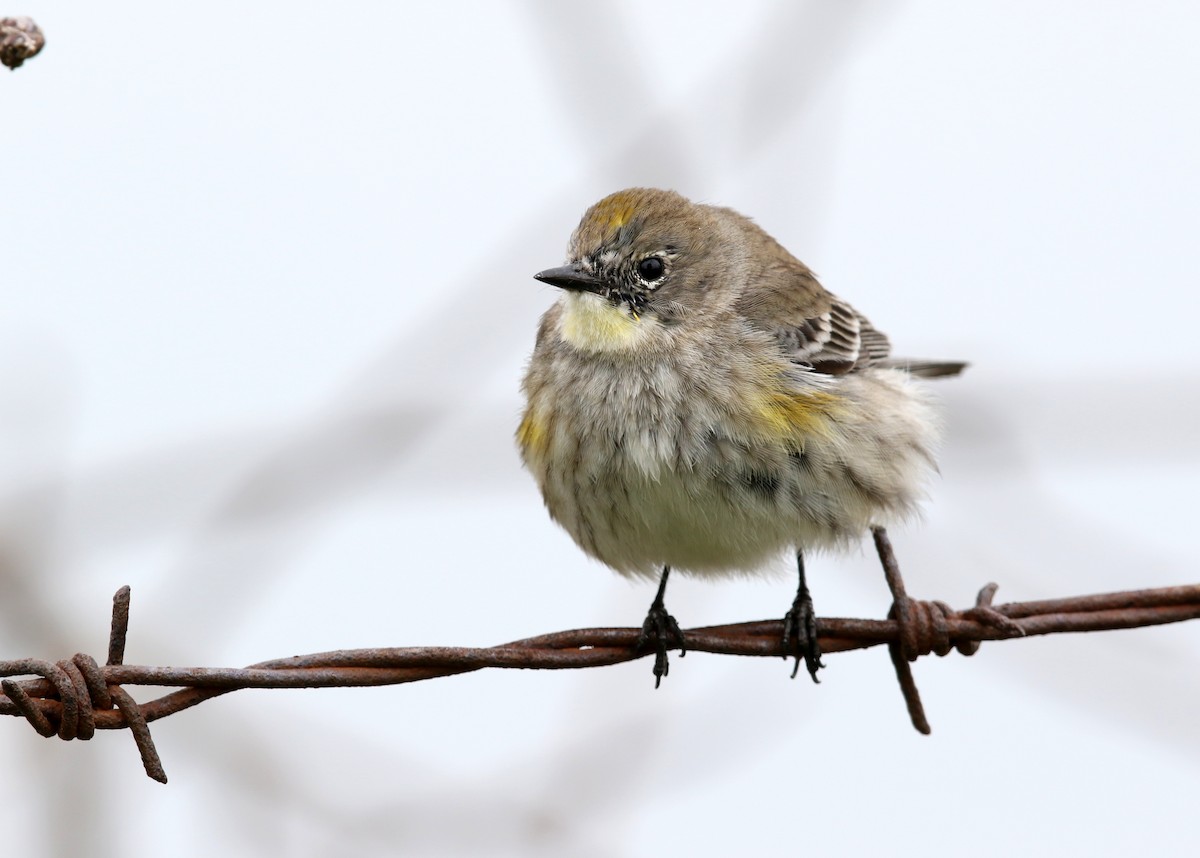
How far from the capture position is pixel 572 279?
216 inches

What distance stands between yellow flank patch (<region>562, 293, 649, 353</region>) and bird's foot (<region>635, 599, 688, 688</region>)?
108 cm

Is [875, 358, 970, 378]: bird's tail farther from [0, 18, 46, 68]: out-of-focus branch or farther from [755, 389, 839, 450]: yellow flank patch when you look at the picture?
[0, 18, 46, 68]: out-of-focus branch

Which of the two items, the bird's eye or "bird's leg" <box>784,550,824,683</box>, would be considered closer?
"bird's leg" <box>784,550,824,683</box>

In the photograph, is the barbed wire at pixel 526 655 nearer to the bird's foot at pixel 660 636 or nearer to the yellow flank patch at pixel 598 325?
the bird's foot at pixel 660 636

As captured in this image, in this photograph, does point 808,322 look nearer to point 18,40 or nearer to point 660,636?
point 660,636

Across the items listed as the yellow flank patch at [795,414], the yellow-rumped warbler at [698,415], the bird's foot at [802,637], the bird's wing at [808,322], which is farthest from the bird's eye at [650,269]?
the bird's foot at [802,637]

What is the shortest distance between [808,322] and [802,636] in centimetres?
162

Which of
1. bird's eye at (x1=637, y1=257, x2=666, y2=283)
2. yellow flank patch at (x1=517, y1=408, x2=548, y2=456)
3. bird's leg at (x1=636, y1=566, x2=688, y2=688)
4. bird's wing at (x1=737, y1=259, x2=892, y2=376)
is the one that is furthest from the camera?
bird's eye at (x1=637, y1=257, x2=666, y2=283)

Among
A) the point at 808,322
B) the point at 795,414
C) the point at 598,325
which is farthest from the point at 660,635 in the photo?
the point at 808,322

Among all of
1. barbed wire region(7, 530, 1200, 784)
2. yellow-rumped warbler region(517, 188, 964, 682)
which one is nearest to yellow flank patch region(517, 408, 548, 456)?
yellow-rumped warbler region(517, 188, 964, 682)

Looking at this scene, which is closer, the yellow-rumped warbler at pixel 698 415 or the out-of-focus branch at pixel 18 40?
the out-of-focus branch at pixel 18 40

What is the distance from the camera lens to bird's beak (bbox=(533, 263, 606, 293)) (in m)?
5.43

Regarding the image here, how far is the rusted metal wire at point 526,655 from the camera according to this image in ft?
10.7

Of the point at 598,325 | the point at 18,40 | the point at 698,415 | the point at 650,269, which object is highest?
the point at 650,269
